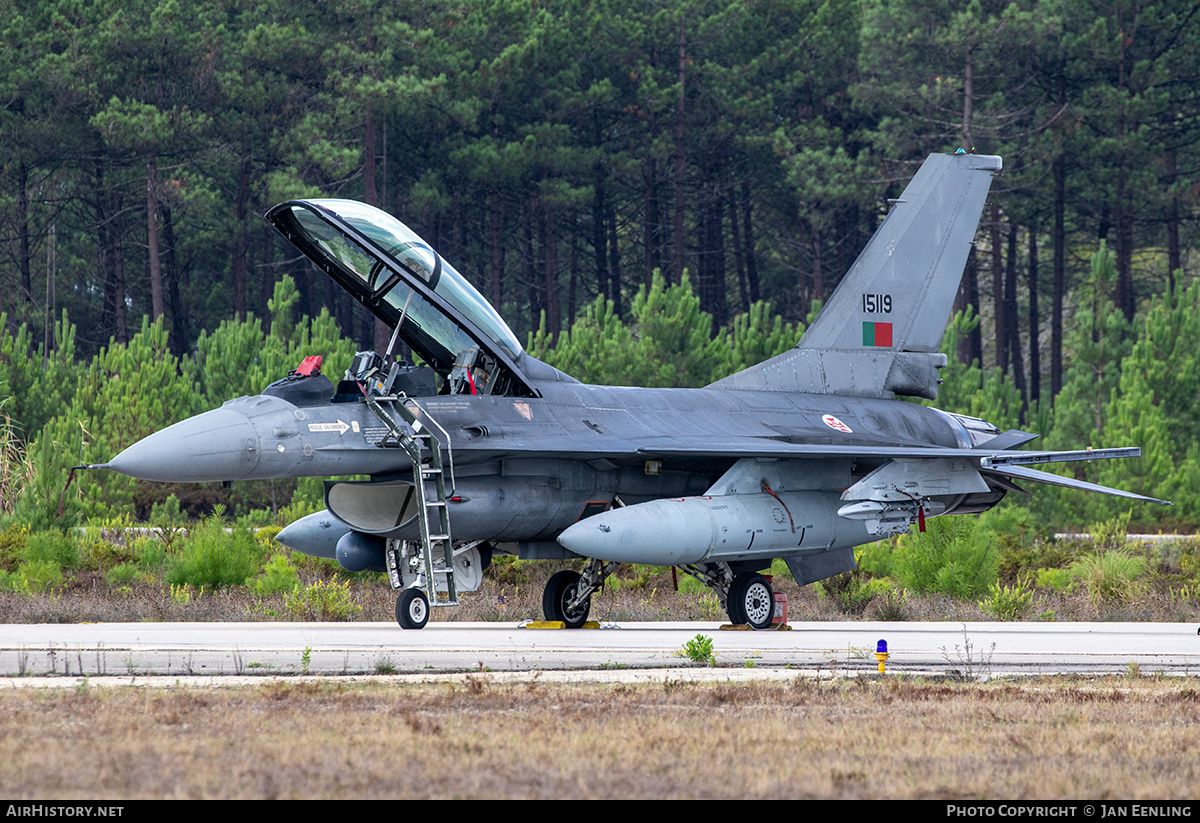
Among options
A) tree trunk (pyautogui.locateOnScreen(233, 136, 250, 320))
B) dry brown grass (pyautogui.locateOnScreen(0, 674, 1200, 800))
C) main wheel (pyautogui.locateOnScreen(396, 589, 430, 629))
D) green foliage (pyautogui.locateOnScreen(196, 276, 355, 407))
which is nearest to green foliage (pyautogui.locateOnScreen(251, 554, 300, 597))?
main wheel (pyautogui.locateOnScreen(396, 589, 430, 629))

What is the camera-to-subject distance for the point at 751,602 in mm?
14609

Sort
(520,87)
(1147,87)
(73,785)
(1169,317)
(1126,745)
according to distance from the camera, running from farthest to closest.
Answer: (520,87) < (1147,87) < (1169,317) < (1126,745) < (73,785)

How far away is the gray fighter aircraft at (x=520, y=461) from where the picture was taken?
13039 millimetres

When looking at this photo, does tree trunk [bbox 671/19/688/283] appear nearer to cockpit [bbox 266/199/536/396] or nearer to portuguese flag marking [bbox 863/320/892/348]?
portuguese flag marking [bbox 863/320/892/348]

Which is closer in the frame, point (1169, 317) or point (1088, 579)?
point (1088, 579)

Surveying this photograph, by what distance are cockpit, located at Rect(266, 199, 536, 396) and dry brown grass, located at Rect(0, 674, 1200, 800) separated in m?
5.70

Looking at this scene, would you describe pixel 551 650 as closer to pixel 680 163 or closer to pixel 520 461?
pixel 520 461

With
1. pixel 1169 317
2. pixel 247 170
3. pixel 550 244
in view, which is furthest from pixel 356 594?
pixel 550 244

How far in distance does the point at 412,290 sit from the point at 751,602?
4.81 metres

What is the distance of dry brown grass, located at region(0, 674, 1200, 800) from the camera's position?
5.53 meters

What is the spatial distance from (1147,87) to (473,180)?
22592 millimetres

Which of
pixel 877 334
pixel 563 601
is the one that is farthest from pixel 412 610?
pixel 877 334

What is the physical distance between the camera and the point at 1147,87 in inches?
1735

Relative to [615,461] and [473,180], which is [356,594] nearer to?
[615,461]
